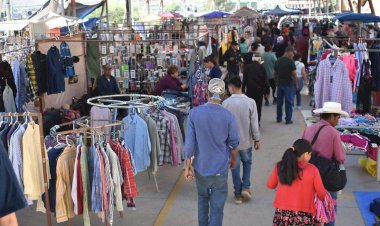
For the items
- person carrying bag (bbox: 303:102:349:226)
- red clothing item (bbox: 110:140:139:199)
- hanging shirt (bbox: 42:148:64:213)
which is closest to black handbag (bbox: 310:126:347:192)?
person carrying bag (bbox: 303:102:349:226)

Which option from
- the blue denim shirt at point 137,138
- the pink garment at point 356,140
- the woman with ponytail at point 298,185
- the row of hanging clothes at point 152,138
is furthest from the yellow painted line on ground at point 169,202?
the pink garment at point 356,140

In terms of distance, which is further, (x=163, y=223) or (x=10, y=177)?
(x=163, y=223)

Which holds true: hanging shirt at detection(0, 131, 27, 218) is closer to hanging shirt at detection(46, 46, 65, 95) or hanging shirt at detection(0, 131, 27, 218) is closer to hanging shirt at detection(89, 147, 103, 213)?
hanging shirt at detection(89, 147, 103, 213)

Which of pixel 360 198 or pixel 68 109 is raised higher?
pixel 68 109

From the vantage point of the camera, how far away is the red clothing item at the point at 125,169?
5.89 metres

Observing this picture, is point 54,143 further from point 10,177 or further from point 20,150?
point 10,177

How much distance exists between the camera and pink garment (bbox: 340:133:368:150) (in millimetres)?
8250

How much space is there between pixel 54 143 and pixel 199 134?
2.02 meters

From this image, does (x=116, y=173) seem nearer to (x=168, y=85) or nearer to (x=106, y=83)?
(x=168, y=85)

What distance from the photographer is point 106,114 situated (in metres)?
8.18

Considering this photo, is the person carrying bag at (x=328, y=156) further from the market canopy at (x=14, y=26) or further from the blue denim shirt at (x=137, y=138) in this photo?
the market canopy at (x=14, y=26)

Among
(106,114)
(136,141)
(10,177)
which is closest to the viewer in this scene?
(10,177)

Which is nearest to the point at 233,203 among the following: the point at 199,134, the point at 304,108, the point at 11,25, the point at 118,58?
the point at 199,134

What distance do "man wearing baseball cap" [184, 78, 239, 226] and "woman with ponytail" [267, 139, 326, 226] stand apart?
0.81m
